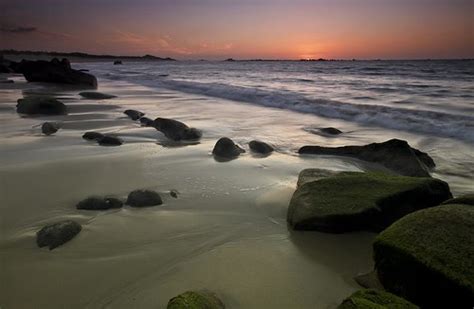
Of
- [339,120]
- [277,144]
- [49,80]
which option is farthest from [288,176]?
[49,80]

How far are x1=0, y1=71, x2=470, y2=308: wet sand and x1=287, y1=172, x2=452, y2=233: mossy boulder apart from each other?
13cm

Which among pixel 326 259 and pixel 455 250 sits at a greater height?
pixel 455 250

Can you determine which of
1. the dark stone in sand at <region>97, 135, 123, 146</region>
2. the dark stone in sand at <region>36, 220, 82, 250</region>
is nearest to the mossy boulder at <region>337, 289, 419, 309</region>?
the dark stone in sand at <region>36, 220, 82, 250</region>

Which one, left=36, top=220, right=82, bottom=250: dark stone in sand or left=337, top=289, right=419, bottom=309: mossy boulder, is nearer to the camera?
left=337, top=289, right=419, bottom=309: mossy boulder

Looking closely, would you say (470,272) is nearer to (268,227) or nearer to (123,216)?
(268,227)

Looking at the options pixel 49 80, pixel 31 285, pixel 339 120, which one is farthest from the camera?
pixel 49 80

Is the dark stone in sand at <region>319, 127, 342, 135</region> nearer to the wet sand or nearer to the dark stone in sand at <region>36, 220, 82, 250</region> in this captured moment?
the wet sand

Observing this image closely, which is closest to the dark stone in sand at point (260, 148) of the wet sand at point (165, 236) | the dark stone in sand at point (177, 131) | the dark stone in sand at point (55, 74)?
the wet sand at point (165, 236)

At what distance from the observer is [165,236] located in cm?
334

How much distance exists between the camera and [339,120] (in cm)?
1040

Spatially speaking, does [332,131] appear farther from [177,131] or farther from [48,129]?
[48,129]

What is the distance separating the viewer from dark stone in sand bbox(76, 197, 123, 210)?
3.82m

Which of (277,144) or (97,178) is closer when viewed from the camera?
(97,178)

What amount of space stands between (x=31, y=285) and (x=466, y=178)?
5311 millimetres
